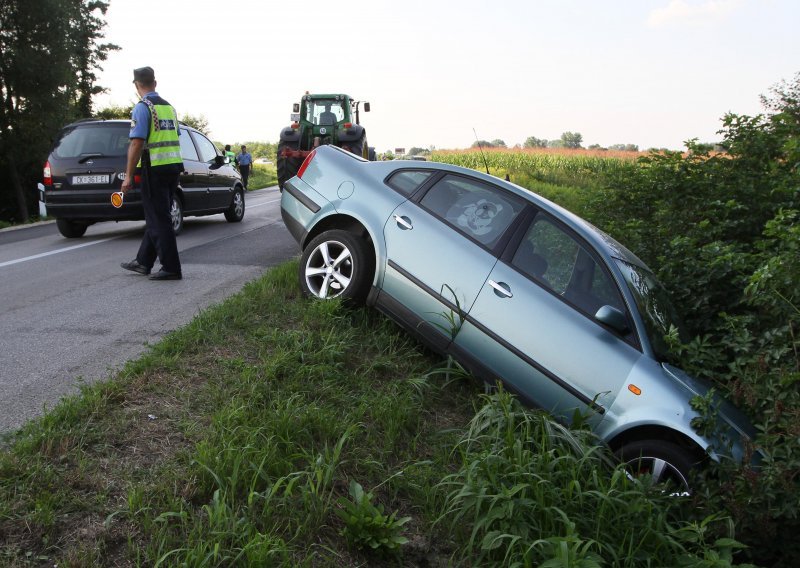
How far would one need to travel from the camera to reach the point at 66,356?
16.0ft

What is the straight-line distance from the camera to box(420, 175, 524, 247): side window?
509cm

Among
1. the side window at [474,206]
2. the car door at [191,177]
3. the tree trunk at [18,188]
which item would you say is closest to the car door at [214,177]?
the car door at [191,177]

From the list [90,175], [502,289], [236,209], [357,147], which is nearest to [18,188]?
[357,147]

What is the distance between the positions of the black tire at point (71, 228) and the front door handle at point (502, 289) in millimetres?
8355

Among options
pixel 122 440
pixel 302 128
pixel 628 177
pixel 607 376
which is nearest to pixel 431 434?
pixel 607 376

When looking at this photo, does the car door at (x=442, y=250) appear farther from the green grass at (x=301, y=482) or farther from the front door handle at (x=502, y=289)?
the green grass at (x=301, y=482)

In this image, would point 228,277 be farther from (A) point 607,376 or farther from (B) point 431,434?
(A) point 607,376

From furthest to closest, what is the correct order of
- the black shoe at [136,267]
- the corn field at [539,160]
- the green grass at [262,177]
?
1. the green grass at [262,177]
2. the corn field at [539,160]
3. the black shoe at [136,267]

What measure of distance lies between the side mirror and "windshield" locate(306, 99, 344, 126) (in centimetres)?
1395

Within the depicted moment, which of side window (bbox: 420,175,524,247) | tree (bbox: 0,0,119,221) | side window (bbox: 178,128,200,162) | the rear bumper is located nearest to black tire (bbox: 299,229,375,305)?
side window (bbox: 420,175,524,247)

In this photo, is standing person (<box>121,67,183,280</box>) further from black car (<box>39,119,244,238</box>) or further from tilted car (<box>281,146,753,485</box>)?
black car (<box>39,119,244,238</box>)

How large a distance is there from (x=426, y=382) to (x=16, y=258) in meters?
6.50

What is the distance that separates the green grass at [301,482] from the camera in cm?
280

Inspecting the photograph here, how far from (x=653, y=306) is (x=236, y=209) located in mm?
10259
